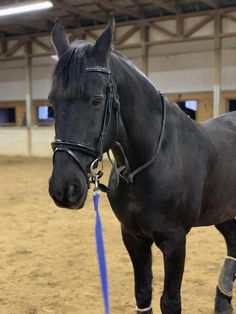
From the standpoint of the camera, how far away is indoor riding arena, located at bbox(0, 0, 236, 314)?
337cm

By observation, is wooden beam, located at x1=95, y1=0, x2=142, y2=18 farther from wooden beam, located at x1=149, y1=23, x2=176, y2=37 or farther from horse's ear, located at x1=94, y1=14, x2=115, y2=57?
horse's ear, located at x1=94, y1=14, x2=115, y2=57

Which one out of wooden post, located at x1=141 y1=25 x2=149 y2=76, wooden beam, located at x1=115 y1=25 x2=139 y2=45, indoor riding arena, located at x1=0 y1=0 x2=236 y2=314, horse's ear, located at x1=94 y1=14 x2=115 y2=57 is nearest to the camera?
horse's ear, located at x1=94 y1=14 x2=115 y2=57

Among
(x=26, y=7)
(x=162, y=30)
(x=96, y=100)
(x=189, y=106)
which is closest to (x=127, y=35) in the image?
(x=162, y=30)

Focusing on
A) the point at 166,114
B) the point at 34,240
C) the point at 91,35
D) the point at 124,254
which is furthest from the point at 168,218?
the point at 91,35

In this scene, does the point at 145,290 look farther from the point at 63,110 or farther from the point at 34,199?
the point at 34,199

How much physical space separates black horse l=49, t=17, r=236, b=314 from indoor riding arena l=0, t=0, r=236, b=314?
130mm

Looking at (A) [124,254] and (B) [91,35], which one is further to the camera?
(B) [91,35]

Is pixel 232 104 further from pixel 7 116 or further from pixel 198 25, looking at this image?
pixel 7 116

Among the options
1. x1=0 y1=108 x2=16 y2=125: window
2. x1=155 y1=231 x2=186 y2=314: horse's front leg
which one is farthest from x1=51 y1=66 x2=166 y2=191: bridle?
x1=0 y1=108 x2=16 y2=125: window

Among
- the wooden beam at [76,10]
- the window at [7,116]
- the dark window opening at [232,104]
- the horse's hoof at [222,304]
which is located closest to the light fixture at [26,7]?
the wooden beam at [76,10]

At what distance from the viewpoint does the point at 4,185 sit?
8.58 metres

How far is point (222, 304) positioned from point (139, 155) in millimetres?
1531

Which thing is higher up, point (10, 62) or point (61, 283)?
point (10, 62)

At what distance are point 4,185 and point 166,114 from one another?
22.7ft
